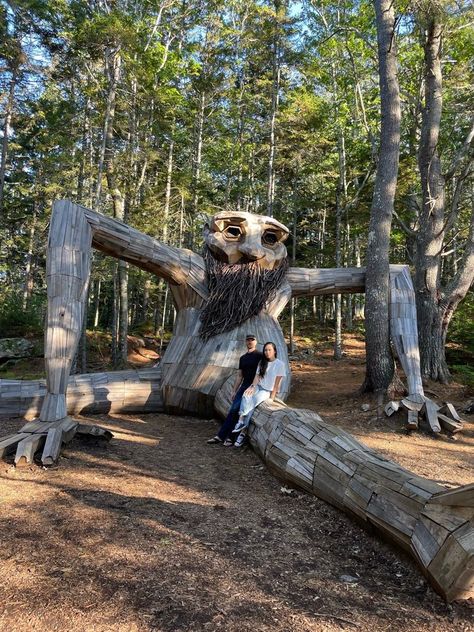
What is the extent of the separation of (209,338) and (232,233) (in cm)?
163

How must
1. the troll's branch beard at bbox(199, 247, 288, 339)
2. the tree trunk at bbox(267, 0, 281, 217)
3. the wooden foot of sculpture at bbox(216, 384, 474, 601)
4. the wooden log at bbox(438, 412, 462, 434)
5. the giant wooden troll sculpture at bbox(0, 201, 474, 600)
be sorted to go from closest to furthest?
the wooden foot of sculpture at bbox(216, 384, 474, 601) → the giant wooden troll sculpture at bbox(0, 201, 474, 600) → the wooden log at bbox(438, 412, 462, 434) → the troll's branch beard at bbox(199, 247, 288, 339) → the tree trunk at bbox(267, 0, 281, 217)

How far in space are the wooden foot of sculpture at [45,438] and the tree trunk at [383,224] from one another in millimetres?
4456

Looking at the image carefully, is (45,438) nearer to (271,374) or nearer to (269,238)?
(271,374)

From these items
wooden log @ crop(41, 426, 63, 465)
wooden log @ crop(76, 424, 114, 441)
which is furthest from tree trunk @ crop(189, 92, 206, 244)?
wooden log @ crop(41, 426, 63, 465)

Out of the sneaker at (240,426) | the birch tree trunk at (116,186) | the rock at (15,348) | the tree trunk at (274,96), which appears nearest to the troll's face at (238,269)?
the sneaker at (240,426)

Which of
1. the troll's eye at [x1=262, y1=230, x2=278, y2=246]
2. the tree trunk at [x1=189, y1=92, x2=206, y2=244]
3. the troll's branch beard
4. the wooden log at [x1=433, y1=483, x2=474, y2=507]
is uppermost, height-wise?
the tree trunk at [x1=189, y1=92, x2=206, y2=244]

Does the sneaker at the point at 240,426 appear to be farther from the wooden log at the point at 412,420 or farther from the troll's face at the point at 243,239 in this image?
the troll's face at the point at 243,239

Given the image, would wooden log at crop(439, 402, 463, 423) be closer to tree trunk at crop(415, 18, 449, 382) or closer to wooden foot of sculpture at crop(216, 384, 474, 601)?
tree trunk at crop(415, 18, 449, 382)

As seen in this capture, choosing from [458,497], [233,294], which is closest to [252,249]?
[233,294]

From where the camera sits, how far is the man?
17.6ft

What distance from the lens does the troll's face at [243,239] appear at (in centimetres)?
690

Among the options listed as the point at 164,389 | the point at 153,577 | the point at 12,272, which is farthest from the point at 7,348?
the point at 12,272

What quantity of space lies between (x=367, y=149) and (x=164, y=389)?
1330 cm

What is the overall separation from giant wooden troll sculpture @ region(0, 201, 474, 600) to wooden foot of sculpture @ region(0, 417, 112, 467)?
0.01 m
